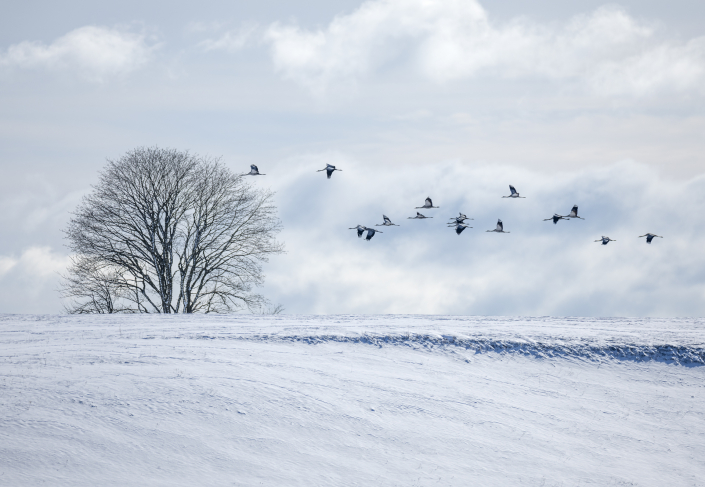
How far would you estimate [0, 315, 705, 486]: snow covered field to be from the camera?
450 inches

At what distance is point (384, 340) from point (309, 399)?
4798mm

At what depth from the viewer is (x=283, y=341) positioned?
57.9 feet

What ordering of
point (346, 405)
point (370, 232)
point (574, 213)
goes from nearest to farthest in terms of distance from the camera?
point (346, 405) → point (370, 232) → point (574, 213)

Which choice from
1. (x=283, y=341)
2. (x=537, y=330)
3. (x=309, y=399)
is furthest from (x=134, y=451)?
(x=537, y=330)

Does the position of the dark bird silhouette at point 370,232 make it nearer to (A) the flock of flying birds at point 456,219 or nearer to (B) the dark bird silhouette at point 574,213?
(A) the flock of flying birds at point 456,219

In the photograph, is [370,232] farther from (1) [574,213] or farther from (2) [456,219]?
(1) [574,213]

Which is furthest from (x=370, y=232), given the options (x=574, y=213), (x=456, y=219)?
(x=574, y=213)

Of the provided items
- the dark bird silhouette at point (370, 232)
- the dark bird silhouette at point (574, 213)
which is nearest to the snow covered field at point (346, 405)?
the dark bird silhouette at point (370, 232)

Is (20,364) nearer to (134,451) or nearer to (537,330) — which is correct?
(134,451)

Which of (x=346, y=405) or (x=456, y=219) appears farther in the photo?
(x=456, y=219)

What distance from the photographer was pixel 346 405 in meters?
13.7

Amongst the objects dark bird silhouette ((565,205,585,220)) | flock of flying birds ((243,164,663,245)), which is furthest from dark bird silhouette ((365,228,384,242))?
dark bird silhouette ((565,205,585,220))

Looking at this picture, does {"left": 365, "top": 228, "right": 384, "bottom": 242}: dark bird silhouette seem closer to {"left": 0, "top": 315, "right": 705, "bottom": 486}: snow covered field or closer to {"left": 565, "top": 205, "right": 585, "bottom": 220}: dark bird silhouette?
{"left": 0, "top": 315, "right": 705, "bottom": 486}: snow covered field

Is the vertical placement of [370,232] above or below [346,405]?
above
